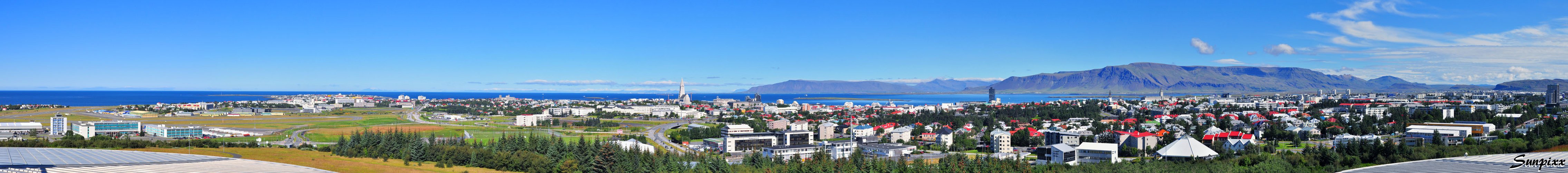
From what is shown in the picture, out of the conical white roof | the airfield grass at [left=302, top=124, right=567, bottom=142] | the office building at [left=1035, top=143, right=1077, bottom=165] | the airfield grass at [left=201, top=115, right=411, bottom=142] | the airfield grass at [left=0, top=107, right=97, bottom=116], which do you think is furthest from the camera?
the airfield grass at [left=0, top=107, right=97, bottom=116]

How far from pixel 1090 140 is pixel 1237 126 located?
1302 cm

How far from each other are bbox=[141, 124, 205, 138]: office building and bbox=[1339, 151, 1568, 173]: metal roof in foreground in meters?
39.8

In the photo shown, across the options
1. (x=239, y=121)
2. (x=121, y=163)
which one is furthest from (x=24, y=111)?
(x=121, y=163)

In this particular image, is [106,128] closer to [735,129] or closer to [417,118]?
[417,118]

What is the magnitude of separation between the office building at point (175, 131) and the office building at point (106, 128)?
0.63 metres

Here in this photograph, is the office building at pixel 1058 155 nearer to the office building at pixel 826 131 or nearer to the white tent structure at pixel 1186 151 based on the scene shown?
the white tent structure at pixel 1186 151

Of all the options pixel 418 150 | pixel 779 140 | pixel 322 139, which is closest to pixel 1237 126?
pixel 779 140

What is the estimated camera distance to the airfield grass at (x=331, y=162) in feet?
69.7

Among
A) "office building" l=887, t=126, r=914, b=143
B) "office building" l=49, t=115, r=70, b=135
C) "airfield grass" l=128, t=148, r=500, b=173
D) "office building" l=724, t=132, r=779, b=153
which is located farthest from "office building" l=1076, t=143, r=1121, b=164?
"office building" l=49, t=115, r=70, b=135

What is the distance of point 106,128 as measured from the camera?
134 feet

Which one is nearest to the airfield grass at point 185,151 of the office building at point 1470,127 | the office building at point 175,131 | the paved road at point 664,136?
the paved road at point 664,136

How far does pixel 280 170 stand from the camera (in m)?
16.2

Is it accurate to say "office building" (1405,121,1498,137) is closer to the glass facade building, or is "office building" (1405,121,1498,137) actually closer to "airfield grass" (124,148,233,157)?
"airfield grass" (124,148,233,157)

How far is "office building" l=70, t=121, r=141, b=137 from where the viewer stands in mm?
39344
